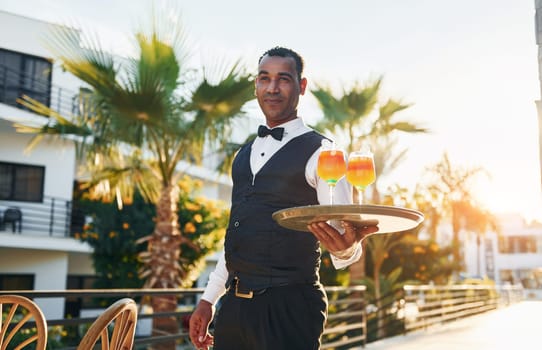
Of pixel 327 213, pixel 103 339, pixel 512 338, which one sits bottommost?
pixel 512 338

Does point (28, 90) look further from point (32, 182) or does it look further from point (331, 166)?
point (331, 166)

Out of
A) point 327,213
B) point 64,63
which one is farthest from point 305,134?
point 64,63

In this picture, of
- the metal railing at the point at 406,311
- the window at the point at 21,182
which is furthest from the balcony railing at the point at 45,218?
the metal railing at the point at 406,311

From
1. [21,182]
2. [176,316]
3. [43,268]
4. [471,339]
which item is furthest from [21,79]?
[176,316]

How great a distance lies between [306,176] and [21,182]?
1603cm

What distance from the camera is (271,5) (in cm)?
865

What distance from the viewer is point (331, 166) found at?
188 cm

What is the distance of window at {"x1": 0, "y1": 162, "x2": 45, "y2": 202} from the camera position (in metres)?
16.2

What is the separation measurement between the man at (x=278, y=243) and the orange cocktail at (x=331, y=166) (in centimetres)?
10

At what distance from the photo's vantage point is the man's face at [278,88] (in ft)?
7.25

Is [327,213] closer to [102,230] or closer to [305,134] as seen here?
[305,134]

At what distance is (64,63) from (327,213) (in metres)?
6.16

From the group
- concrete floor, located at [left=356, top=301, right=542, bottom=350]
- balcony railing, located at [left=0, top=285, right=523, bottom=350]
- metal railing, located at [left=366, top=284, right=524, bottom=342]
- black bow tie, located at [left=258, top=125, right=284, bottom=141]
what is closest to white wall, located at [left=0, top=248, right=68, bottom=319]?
balcony railing, located at [left=0, top=285, right=523, bottom=350]

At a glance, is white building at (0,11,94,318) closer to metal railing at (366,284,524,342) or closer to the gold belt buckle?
metal railing at (366,284,524,342)
